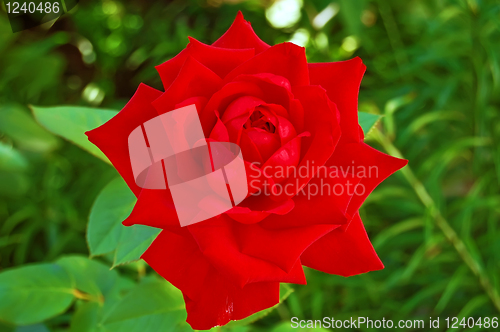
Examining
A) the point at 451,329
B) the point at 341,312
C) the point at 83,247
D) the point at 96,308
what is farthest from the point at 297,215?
the point at 83,247

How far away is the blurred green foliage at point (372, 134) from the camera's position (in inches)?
33.0

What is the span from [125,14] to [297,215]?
1.33 m

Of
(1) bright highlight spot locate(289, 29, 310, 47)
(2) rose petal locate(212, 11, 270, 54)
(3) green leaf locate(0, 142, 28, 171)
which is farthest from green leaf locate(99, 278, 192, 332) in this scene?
(1) bright highlight spot locate(289, 29, 310, 47)

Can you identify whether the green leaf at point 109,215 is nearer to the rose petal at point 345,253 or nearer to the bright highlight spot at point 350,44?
the rose petal at point 345,253

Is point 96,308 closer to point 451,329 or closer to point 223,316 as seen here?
point 223,316

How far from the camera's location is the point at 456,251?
84 cm

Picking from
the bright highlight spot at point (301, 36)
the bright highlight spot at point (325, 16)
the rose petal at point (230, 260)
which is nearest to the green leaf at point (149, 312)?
the rose petal at point (230, 260)

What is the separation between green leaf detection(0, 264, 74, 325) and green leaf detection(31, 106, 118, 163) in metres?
0.23

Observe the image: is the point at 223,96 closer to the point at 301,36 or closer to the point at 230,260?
the point at 230,260

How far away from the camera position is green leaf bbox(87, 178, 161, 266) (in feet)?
1.21

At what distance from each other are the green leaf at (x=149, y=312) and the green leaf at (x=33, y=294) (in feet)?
0.52

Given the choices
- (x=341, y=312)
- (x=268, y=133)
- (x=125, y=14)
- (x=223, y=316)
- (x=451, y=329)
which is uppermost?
(x=125, y=14)

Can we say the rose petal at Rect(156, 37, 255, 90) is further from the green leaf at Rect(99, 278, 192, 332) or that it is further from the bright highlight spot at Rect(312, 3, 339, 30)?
the bright highlight spot at Rect(312, 3, 339, 30)

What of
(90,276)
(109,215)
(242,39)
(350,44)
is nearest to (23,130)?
(90,276)
